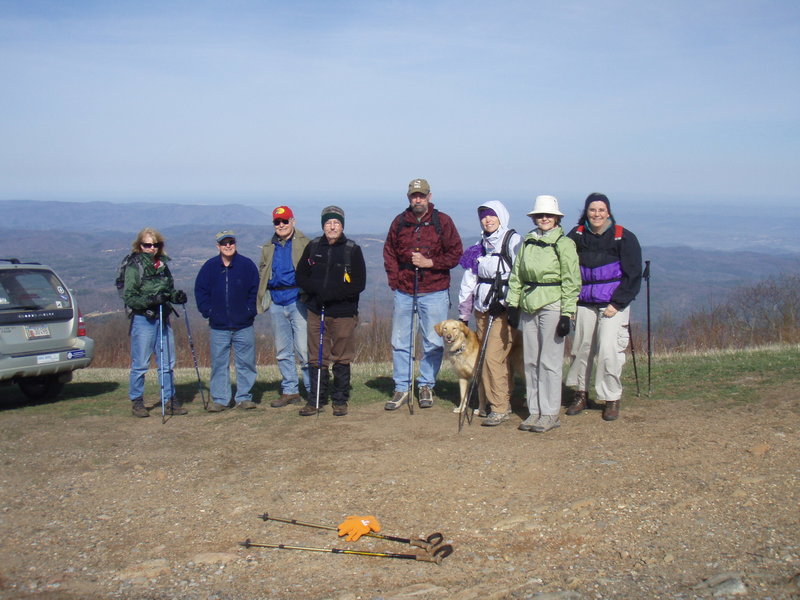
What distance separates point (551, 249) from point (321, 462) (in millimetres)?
3022

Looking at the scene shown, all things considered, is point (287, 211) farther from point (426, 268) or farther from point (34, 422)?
point (34, 422)

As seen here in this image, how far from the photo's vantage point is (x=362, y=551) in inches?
191

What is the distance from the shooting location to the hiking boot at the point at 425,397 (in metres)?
8.59

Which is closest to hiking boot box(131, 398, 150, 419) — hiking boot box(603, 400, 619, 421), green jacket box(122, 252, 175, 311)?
green jacket box(122, 252, 175, 311)

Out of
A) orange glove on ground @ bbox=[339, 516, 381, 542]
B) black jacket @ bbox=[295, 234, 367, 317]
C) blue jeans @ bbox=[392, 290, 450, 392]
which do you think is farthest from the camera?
blue jeans @ bbox=[392, 290, 450, 392]

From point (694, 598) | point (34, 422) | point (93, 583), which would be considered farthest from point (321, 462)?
point (34, 422)

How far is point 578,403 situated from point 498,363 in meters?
1.01

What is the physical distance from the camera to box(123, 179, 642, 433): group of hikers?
23.6ft

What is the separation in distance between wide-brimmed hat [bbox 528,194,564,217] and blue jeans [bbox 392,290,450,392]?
1739 millimetres

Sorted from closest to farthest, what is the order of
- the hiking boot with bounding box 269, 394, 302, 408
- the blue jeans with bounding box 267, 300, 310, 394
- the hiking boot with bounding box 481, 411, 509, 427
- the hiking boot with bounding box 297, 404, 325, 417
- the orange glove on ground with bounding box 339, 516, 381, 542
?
the orange glove on ground with bounding box 339, 516, 381, 542 → the hiking boot with bounding box 481, 411, 509, 427 → the hiking boot with bounding box 297, 404, 325, 417 → the blue jeans with bounding box 267, 300, 310, 394 → the hiking boot with bounding box 269, 394, 302, 408

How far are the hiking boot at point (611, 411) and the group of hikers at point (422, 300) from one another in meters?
0.01

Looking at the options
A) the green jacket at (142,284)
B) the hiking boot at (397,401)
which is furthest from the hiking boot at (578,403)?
the green jacket at (142,284)

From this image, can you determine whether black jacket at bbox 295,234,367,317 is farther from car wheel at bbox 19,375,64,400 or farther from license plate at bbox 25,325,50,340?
car wheel at bbox 19,375,64,400

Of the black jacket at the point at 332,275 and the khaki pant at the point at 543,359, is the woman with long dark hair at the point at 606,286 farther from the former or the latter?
the black jacket at the point at 332,275
